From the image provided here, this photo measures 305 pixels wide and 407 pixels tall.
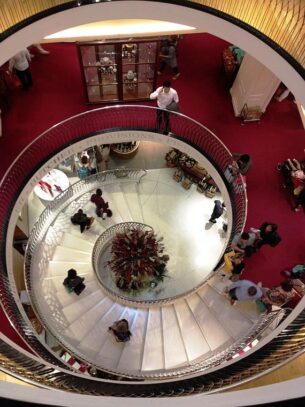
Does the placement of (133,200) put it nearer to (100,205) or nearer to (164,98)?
(100,205)

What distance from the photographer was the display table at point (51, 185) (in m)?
11.7

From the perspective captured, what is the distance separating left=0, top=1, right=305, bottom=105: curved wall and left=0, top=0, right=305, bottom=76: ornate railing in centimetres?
9

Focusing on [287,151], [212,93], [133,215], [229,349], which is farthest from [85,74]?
[229,349]

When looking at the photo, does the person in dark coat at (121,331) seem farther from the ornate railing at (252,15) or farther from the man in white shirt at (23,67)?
the man in white shirt at (23,67)

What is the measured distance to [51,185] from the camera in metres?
11.9

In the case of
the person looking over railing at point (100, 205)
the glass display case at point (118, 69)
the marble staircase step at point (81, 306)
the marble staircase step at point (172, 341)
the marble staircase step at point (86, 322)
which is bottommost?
the marble staircase step at point (172, 341)

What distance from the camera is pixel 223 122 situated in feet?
34.8

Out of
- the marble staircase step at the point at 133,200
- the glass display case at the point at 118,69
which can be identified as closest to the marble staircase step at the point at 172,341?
the marble staircase step at the point at 133,200

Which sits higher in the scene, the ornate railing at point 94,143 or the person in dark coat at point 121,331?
the ornate railing at point 94,143

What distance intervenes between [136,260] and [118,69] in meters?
4.92

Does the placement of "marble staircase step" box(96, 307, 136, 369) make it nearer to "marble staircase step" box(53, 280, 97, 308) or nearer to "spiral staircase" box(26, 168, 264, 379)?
"spiral staircase" box(26, 168, 264, 379)

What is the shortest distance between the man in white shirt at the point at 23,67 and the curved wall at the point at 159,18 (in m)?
3.87

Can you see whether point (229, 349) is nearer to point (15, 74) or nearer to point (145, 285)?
point (145, 285)

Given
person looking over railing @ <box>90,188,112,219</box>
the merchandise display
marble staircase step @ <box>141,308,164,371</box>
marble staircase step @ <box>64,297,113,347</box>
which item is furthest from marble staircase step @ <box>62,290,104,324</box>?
the merchandise display
